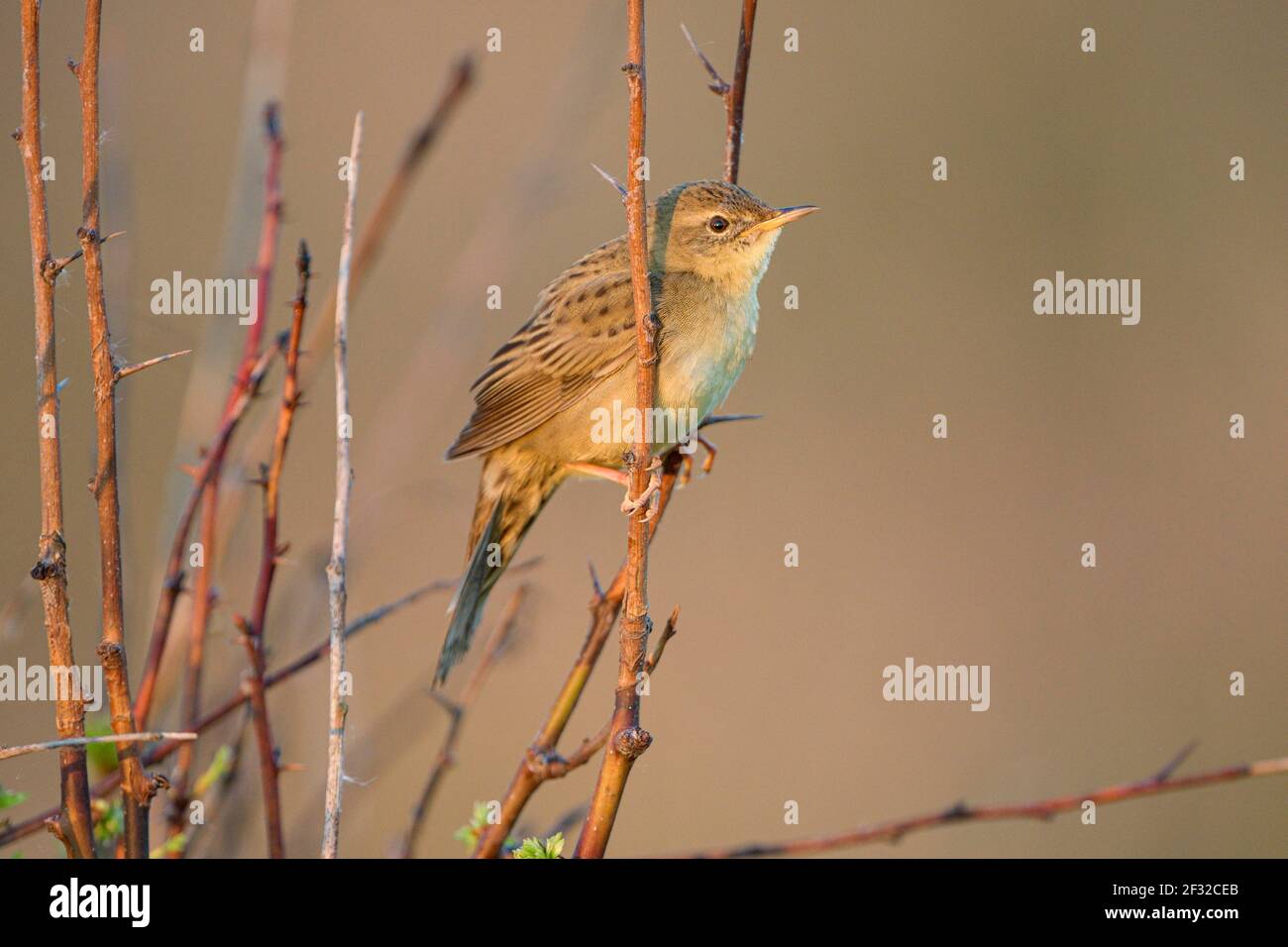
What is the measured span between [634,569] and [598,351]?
2.14 meters

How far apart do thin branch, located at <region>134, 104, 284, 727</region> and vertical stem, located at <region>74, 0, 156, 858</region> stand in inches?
11.8

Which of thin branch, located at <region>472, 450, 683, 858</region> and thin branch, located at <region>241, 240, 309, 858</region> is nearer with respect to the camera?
thin branch, located at <region>241, 240, 309, 858</region>

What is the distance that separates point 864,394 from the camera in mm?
7359

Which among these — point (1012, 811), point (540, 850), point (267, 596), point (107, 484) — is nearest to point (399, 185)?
point (267, 596)

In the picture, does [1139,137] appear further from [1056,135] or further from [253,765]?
[253,765]

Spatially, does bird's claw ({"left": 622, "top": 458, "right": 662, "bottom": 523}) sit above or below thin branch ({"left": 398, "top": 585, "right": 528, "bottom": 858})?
above

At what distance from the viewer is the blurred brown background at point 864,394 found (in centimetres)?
638

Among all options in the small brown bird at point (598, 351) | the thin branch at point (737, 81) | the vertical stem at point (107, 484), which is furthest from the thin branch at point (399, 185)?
the small brown bird at point (598, 351)

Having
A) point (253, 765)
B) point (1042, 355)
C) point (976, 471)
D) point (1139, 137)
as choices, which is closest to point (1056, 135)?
point (1139, 137)

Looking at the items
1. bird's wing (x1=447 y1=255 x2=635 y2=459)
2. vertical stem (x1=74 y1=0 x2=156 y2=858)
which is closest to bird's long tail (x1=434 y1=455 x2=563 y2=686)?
bird's wing (x1=447 y1=255 x2=635 y2=459)

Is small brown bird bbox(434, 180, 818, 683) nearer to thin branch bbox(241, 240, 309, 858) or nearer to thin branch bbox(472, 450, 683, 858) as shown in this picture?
thin branch bbox(472, 450, 683, 858)

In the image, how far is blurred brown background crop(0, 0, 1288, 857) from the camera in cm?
638

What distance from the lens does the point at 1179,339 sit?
24.4ft

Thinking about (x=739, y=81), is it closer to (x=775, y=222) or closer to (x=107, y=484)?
(x=775, y=222)
